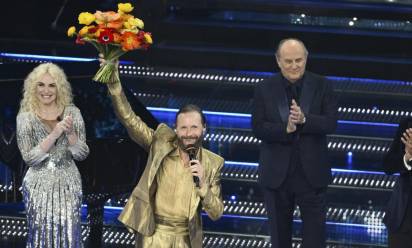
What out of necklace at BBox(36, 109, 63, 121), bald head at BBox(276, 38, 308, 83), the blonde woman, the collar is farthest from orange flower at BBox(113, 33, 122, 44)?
the collar

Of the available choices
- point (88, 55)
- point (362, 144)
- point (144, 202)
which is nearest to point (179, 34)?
point (88, 55)

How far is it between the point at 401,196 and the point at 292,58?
→ 3.69ft

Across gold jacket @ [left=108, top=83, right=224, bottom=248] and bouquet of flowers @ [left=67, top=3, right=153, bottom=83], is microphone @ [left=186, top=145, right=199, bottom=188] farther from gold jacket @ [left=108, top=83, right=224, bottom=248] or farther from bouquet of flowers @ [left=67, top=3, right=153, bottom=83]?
bouquet of flowers @ [left=67, top=3, right=153, bottom=83]

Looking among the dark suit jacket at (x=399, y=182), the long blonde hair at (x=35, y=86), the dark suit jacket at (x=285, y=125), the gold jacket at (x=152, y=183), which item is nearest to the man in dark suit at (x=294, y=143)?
the dark suit jacket at (x=285, y=125)

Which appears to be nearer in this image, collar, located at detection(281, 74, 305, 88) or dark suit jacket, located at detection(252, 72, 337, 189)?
dark suit jacket, located at detection(252, 72, 337, 189)

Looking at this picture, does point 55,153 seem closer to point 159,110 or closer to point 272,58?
point 159,110

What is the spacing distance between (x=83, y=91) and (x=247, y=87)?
9.59 ft

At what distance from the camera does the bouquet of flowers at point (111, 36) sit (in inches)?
300

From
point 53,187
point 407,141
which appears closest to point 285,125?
point 407,141

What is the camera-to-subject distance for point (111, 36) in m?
7.61

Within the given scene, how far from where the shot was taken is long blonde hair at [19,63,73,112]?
8.64 m

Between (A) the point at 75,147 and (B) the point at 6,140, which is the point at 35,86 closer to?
(A) the point at 75,147

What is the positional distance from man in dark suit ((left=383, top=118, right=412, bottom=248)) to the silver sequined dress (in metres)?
1.97

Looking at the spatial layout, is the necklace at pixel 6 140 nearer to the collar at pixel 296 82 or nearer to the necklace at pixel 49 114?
the necklace at pixel 49 114
